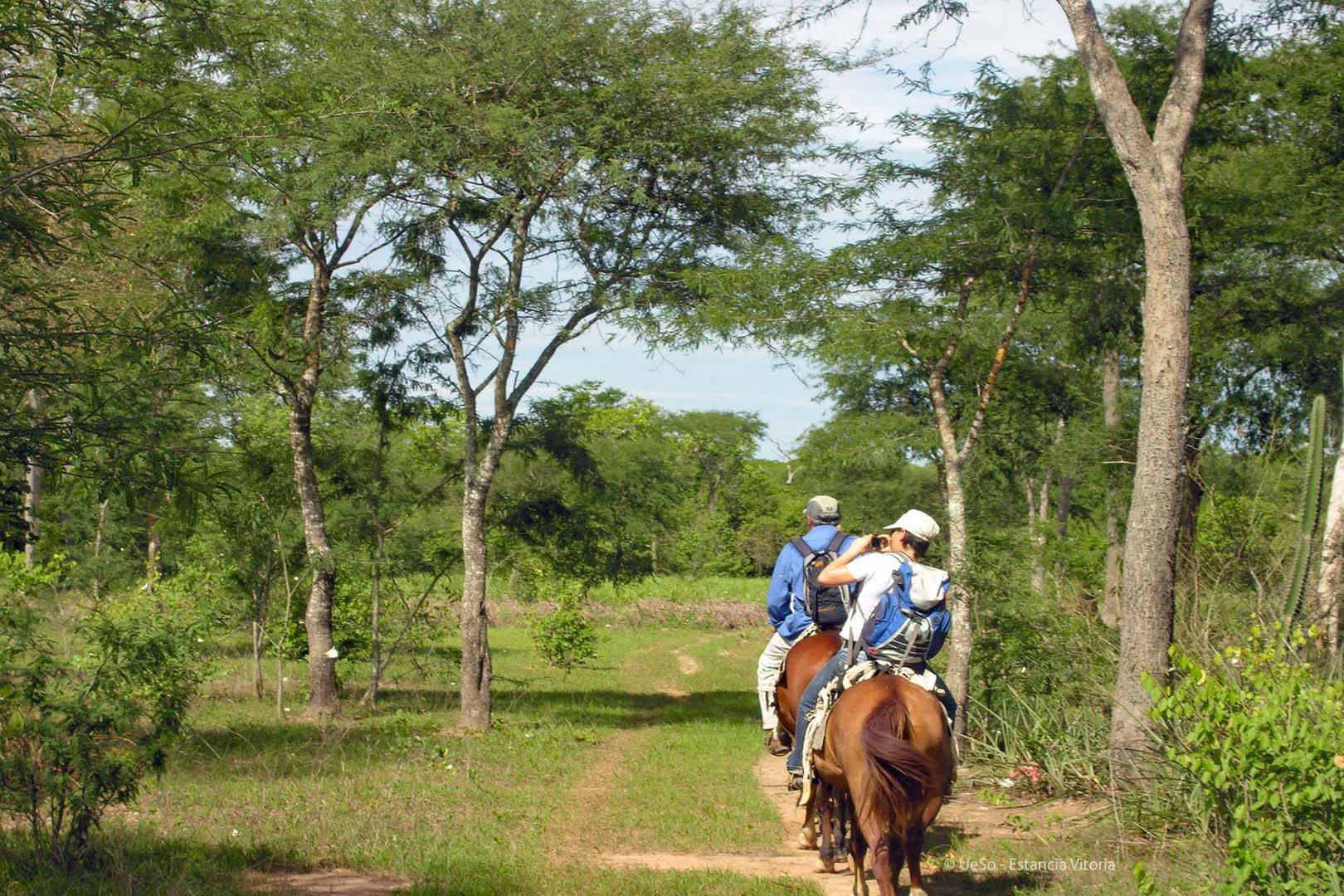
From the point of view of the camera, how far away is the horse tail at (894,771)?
22.7ft

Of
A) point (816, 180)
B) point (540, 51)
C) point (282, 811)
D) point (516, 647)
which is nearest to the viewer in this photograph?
point (282, 811)

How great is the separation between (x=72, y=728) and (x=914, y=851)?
192 inches

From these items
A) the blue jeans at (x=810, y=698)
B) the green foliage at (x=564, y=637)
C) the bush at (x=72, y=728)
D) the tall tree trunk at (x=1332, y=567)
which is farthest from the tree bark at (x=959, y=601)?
the green foliage at (x=564, y=637)

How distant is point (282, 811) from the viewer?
1008cm

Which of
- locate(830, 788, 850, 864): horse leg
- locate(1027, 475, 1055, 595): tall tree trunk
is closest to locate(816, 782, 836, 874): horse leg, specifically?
locate(830, 788, 850, 864): horse leg

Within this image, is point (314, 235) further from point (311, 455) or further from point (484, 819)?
point (484, 819)

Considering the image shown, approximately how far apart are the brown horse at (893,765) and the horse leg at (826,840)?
1340mm

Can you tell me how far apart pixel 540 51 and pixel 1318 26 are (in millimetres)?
8875

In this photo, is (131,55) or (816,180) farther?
(816,180)

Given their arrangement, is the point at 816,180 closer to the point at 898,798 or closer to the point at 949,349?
the point at 949,349

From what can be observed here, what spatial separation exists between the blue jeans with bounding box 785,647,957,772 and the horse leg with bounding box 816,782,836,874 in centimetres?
38

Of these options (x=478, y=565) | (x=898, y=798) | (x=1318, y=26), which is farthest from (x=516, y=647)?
(x=898, y=798)

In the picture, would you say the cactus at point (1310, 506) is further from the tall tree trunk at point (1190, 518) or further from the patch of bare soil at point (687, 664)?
the patch of bare soil at point (687, 664)

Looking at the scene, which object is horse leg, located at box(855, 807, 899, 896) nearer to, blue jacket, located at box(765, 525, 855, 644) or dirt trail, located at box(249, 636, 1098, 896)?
dirt trail, located at box(249, 636, 1098, 896)
